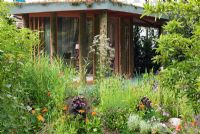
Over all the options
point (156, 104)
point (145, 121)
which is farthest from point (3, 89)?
point (156, 104)

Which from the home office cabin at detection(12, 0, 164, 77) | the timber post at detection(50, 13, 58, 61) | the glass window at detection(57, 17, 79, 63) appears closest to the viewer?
the home office cabin at detection(12, 0, 164, 77)

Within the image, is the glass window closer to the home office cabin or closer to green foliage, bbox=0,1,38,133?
the home office cabin

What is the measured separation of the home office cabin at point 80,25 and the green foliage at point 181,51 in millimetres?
7975

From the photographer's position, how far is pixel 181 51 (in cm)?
425

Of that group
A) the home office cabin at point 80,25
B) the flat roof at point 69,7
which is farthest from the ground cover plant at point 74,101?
the home office cabin at point 80,25

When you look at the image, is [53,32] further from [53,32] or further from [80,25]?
[80,25]

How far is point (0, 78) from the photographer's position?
480 cm

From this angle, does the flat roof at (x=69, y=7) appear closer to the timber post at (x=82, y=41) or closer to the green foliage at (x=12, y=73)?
the timber post at (x=82, y=41)

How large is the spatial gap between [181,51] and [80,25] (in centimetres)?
978

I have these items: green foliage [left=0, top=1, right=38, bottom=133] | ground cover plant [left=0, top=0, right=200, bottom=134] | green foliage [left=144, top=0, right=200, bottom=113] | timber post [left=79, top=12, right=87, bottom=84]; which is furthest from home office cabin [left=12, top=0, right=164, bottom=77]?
green foliage [left=144, top=0, right=200, bottom=113]

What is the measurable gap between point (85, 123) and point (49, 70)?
1278 millimetres

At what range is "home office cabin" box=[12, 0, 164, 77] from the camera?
41.2 ft

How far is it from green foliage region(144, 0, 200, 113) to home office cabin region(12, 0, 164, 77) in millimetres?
7975

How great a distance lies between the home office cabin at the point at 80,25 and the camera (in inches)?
495
